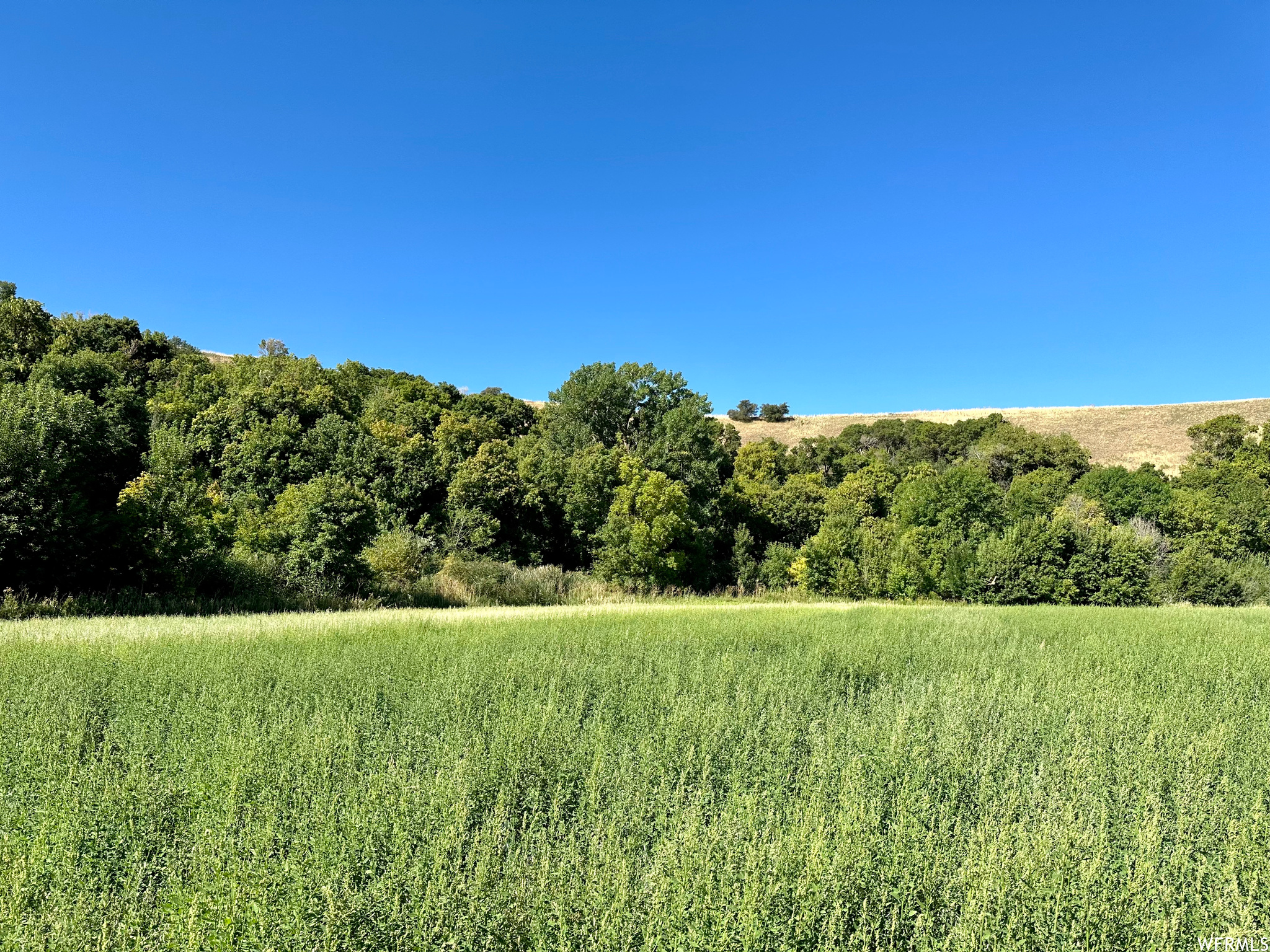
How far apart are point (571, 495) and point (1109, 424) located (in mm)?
58305

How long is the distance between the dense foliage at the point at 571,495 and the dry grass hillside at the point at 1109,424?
6.85m

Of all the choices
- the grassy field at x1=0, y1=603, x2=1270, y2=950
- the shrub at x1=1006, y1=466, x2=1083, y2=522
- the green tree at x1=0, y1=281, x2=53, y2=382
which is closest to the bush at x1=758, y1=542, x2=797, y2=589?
the shrub at x1=1006, y1=466, x2=1083, y2=522

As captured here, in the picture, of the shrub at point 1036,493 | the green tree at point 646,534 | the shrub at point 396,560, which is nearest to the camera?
the shrub at point 396,560

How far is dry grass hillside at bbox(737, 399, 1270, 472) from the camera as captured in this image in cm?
5450

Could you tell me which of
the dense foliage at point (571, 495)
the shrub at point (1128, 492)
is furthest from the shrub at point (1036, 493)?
the shrub at point (1128, 492)

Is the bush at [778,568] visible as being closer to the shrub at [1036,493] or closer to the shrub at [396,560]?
the shrub at [1036,493]

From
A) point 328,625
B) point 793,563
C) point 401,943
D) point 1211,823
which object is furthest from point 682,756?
point 793,563

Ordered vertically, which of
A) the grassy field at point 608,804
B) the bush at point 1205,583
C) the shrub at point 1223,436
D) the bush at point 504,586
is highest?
the shrub at point 1223,436

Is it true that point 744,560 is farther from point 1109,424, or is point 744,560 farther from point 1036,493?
point 1109,424

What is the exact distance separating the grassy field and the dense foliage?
15.8m

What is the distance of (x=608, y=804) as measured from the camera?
14.6ft

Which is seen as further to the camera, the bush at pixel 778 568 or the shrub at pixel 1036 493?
the shrub at pixel 1036 493

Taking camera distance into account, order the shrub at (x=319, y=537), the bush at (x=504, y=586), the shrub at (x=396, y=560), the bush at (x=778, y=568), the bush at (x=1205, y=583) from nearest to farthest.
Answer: the shrub at (x=319, y=537) → the shrub at (x=396, y=560) → the bush at (x=504, y=586) → the bush at (x=1205, y=583) → the bush at (x=778, y=568)

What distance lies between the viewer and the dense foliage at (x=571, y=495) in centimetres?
2238
